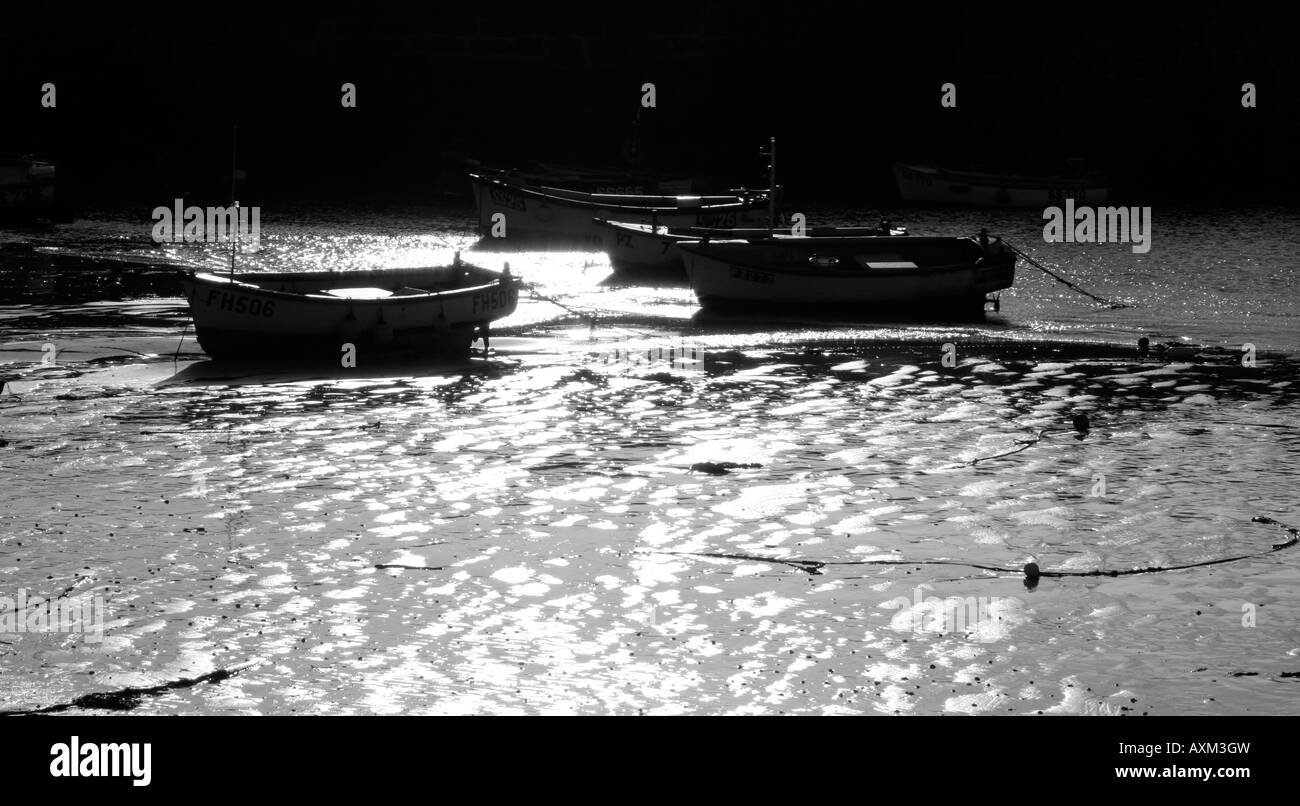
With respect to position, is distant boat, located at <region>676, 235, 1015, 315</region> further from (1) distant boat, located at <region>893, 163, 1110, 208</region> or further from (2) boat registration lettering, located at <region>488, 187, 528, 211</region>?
(1) distant boat, located at <region>893, 163, 1110, 208</region>

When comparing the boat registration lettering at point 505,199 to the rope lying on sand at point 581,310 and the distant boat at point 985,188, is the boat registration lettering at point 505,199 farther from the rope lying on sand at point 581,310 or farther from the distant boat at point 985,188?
the distant boat at point 985,188

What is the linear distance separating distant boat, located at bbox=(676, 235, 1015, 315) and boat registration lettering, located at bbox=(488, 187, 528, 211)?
15323 millimetres

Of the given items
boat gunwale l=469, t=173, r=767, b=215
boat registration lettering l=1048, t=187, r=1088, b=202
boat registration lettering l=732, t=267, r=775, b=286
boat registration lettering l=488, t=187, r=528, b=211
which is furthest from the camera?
boat registration lettering l=1048, t=187, r=1088, b=202

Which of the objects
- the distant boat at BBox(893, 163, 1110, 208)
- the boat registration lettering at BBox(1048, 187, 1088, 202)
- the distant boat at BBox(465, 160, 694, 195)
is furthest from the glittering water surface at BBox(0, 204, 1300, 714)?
the boat registration lettering at BBox(1048, 187, 1088, 202)

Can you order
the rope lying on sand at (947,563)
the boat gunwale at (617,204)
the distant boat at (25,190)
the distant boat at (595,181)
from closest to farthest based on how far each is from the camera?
the rope lying on sand at (947,563) → the boat gunwale at (617,204) → the distant boat at (25,190) → the distant boat at (595,181)

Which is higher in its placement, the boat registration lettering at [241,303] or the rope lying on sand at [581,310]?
the boat registration lettering at [241,303]

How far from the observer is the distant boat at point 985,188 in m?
61.2

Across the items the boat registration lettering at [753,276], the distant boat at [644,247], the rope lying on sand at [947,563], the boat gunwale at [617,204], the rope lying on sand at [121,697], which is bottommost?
the rope lying on sand at [121,697]

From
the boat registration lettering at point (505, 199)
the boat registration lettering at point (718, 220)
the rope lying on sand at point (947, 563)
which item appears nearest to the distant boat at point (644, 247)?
the boat registration lettering at point (718, 220)

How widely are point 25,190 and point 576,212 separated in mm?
16209

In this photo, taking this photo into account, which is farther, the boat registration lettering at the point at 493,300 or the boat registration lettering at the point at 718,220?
the boat registration lettering at the point at 718,220

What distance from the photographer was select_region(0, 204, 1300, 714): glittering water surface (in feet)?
34.4

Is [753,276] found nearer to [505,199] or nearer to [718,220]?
[718,220]
